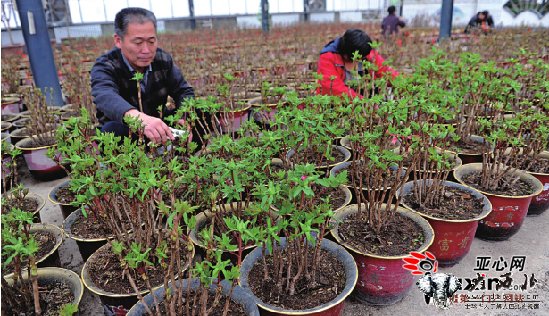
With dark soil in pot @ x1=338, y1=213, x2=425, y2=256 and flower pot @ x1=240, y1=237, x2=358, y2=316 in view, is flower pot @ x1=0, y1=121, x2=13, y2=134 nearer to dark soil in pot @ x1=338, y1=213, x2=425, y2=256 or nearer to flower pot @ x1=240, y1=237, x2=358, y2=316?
flower pot @ x1=240, y1=237, x2=358, y2=316

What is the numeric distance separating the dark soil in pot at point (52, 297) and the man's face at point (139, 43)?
170 centimetres

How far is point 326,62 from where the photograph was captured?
415 cm

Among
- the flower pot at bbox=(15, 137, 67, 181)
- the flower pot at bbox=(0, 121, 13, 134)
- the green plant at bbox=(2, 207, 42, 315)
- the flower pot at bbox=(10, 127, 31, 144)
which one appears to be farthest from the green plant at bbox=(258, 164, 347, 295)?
the flower pot at bbox=(0, 121, 13, 134)

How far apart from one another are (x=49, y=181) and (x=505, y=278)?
401 cm

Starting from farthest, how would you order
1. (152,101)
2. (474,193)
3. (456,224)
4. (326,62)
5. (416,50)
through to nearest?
1. (416,50)
2. (326,62)
3. (152,101)
4. (474,193)
5. (456,224)

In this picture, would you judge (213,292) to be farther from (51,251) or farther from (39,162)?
(39,162)

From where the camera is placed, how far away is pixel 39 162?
3725 mm

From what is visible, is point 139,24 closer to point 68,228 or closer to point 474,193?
point 68,228

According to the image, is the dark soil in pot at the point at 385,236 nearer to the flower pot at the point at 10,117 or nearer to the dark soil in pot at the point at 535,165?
the dark soil in pot at the point at 535,165

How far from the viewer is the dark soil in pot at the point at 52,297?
177 centimetres

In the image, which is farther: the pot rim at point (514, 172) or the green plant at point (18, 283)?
the pot rim at point (514, 172)

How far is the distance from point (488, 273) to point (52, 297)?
2.52 m

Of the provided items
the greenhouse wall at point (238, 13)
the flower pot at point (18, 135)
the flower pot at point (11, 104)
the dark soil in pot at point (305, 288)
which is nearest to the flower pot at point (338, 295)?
the dark soil in pot at point (305, 288)

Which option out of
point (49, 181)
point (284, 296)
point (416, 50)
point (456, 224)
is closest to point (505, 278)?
point (456, 224)
